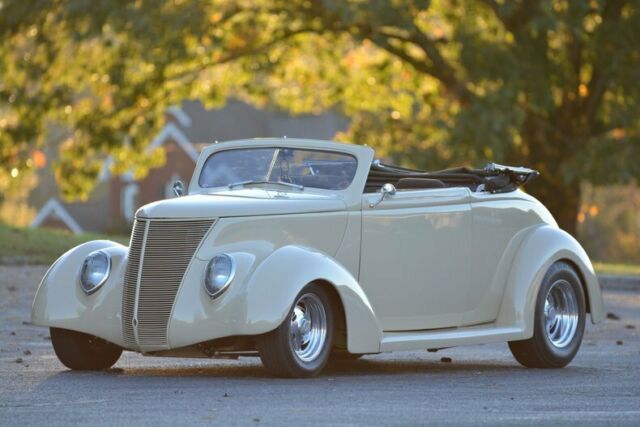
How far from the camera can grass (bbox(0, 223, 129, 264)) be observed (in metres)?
25.9

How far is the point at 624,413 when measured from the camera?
930 cm

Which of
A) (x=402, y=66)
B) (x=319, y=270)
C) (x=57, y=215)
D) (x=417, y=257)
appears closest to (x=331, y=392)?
(x=319, y=270)

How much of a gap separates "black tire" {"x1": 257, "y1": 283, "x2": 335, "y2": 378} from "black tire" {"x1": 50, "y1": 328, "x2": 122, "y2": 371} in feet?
5.19

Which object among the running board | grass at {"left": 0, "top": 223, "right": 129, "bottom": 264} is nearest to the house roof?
grass at {"left": 0, "top": 223, "right": 129, "bottom": 264}

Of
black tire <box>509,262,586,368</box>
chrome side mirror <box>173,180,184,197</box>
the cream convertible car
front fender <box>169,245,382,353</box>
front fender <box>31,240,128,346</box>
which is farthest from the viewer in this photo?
black tire <box>509,262,586,368</box>

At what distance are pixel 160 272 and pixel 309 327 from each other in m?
1.09

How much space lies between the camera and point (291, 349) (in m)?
10.7

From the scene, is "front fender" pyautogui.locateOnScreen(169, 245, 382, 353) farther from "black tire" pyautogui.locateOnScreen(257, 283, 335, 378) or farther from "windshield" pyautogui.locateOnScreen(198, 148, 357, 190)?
"windshield" pyautogui.locateOnScreen(198, 148, 357, 190)

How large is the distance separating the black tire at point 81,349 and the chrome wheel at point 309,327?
166 centimetres

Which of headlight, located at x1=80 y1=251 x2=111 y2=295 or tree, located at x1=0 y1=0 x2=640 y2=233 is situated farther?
tree, located at x1=0 y1=0 x2=640 y2=233

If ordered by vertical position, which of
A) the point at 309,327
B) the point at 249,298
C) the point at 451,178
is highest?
the point at 451,178

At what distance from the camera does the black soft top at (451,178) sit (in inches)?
486

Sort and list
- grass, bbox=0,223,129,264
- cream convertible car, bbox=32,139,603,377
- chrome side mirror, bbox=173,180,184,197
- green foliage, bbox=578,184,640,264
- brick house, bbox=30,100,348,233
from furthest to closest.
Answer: brick house, bbox=30,100,348,233
green foliage, bbox=578,184,640,264
grass, bbox=0,223,129,264
chrome side mirror, bbox=173,180,184,197
cream convertible car, bbox=32,139,603,377

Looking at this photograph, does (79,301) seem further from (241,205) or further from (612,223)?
(612,223)
